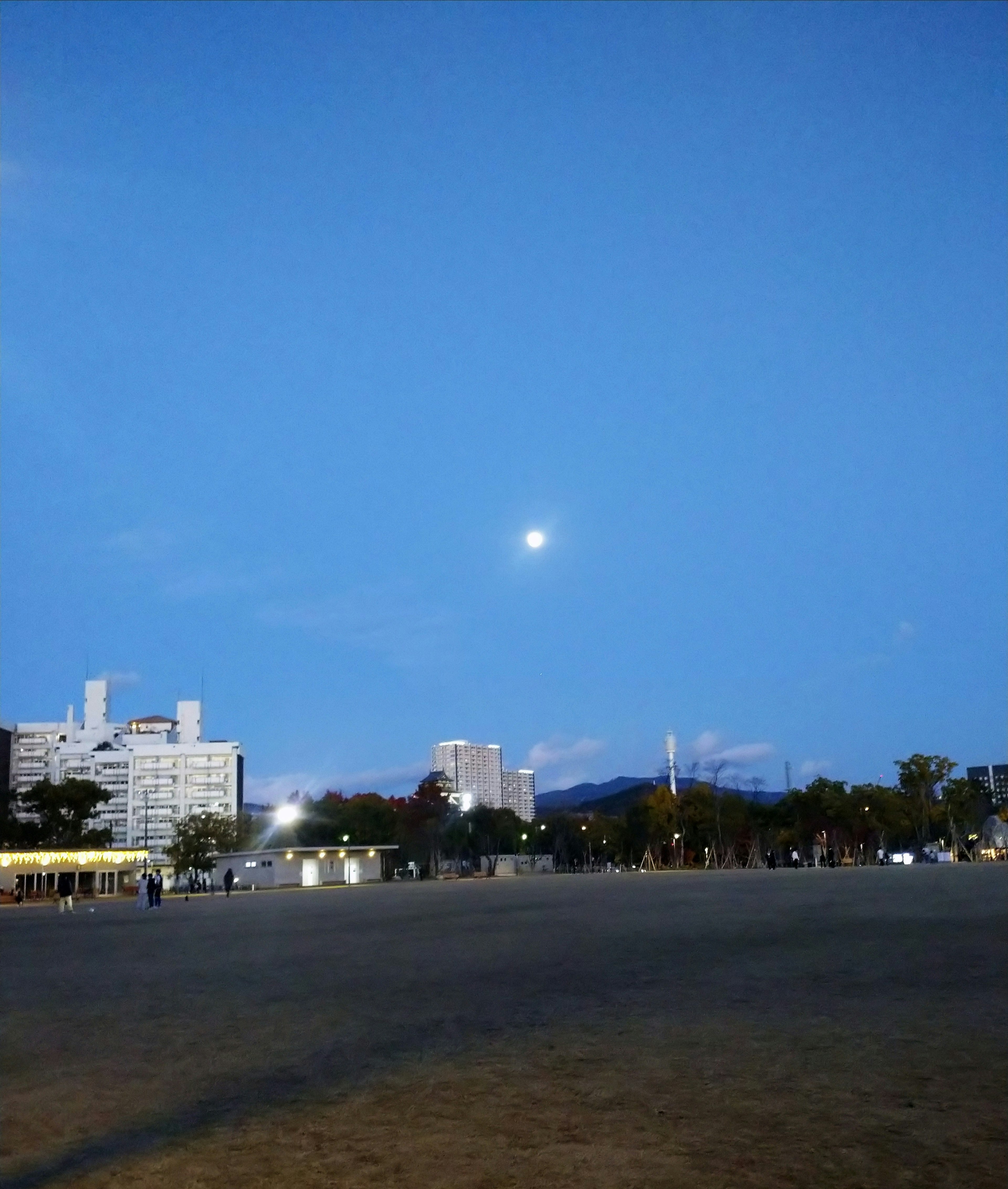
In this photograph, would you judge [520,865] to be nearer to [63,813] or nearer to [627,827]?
[627,827]

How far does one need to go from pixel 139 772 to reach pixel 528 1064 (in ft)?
475

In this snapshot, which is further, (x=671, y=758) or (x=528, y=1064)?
(x=671, y=758)

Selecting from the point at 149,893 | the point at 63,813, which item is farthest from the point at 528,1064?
the point at 63,813

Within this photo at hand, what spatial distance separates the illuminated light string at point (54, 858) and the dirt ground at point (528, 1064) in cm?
5413

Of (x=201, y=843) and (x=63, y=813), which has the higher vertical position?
(x=63, y=813)

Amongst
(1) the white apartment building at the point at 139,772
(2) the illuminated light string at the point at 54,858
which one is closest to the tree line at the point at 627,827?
(2) the illuminated light string at the point at 54,858

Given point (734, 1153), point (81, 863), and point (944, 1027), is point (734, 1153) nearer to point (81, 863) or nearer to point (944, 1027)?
point (944, 1027)

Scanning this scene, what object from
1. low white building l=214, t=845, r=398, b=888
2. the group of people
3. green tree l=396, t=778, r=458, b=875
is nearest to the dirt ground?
the group of people

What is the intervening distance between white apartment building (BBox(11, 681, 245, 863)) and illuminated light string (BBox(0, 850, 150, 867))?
66.3 m

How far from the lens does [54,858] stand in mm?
68000

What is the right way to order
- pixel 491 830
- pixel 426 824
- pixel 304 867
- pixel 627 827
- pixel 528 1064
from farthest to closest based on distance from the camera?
1. pixel 491 830
2. pixel 426 824
3. pixel 627 827
4. pixel 304 867
5. pixel 528 1064

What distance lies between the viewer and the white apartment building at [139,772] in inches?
5595

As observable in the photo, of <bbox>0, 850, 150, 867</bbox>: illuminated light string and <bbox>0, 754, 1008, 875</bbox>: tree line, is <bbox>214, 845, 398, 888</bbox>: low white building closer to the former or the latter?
<bbox>0, 754, 1008, 875</bbox>: tree line

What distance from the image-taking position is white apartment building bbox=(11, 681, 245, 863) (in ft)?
466
